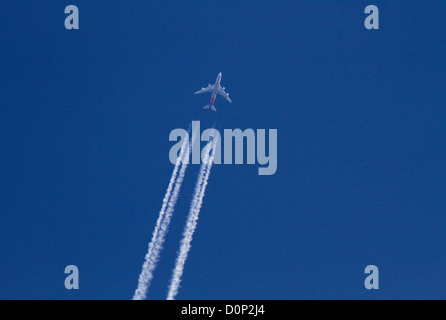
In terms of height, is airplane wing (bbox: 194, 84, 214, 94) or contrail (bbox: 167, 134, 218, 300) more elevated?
airplane wing (bbox: 194, 84, 214, 94)

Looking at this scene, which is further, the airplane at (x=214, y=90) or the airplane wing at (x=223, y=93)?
the airplane wing at (x=223, y=93)

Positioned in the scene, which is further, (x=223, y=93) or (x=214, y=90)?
(x=223, y=93)

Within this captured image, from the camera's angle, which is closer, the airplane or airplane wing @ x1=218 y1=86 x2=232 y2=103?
the airplane

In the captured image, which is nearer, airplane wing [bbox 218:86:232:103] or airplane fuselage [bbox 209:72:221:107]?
airplane fuselage [bbox 209:72:221:107]

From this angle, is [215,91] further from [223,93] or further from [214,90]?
[223,93]

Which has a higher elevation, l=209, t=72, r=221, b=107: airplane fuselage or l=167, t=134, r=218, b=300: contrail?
l=209, t=72, r=221, b=107: airplane fuselage

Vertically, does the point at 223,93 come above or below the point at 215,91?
above

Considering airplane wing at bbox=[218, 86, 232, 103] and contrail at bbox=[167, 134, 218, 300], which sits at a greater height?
airplane wing at bbox=[218, 86, 232, 103]

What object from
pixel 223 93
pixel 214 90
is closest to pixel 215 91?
pixel 214 90
